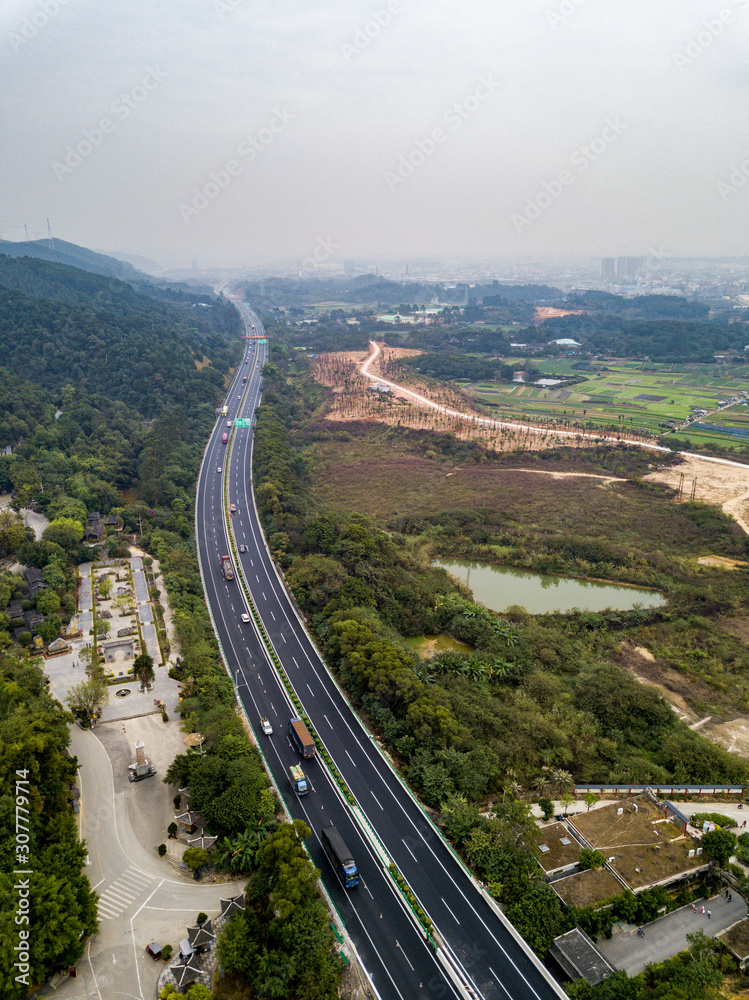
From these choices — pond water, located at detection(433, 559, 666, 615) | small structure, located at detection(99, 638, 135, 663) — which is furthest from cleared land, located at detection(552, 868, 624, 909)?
small structure, located at detection(99, 638, 135, 663)

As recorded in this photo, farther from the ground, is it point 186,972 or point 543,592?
point 543,592

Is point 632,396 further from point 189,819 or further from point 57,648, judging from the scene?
point 189,819

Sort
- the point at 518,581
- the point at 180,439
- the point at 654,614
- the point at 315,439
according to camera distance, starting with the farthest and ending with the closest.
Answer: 1. the point at 315,439
2. the point at 180,439
3. the point at 518,581
4. the point at 654,614

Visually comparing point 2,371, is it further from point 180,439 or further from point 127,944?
point 127,944

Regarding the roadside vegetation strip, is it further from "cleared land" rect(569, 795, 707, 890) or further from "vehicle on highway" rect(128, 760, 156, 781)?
"vehicle on highway" rect(128, 760, 156, 781)

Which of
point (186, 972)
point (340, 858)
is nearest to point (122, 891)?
point (186, 972)

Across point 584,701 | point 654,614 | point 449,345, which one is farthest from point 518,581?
point 449,345
